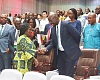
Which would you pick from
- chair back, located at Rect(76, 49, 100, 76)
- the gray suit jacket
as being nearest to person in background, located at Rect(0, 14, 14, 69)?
the gray suit jacket

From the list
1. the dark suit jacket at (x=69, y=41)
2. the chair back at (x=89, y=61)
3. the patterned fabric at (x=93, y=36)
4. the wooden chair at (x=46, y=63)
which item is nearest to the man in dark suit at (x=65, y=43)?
the dark suit jacket at (x=69, y=41)

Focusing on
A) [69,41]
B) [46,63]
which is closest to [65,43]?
[69,41]

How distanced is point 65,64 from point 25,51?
0.79m

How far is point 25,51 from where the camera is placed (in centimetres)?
472

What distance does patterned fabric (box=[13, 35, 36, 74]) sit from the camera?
4.70 meters

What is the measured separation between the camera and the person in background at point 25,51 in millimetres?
4703

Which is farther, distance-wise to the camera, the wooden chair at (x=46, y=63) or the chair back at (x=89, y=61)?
the wooden chair at (x=46, y=63)

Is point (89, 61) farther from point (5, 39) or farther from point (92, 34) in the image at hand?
point (5, 39)

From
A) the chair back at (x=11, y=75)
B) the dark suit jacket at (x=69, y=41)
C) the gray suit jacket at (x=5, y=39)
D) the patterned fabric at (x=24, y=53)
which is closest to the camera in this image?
the chair back at (x=11, y=75)

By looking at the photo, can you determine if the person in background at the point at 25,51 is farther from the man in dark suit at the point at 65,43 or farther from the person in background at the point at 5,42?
the person in background at the point at 5,42

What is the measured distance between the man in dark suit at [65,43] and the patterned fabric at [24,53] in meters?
0.54

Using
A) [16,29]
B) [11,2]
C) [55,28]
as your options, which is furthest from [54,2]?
[55,28]

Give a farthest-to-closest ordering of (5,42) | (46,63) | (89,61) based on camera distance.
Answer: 1. (46,63)
2. (5,42)
3. (89,61)

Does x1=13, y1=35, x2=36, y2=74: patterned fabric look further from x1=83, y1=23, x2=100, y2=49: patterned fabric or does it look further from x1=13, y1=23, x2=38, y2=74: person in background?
x1=83, y1=23, x2=100, y2=49: patterned fabric
